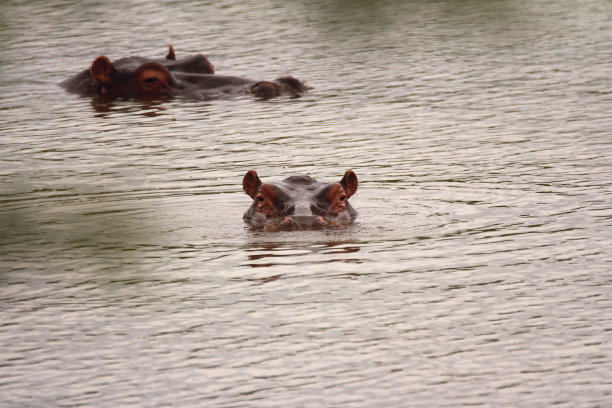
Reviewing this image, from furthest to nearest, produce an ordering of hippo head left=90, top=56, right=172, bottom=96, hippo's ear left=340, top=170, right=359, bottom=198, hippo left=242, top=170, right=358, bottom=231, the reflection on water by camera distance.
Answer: hippo head left=90, top=56, right=172, bottom=96, hippo's ear left=340, top=170, right=359, bottom=198, hippo left=242, top=170, right=358, bottom=231, the reflection on water

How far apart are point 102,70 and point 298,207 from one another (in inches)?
397

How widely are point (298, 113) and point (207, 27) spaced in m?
11.1

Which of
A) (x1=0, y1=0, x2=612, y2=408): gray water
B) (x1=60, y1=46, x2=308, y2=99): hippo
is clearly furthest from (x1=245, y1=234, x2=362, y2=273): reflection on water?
(x1=60, y1=46, x2=308, y2=99): hippo

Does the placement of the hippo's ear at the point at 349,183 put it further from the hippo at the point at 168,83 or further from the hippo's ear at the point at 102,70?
the hippo's ear at the point at 102,70

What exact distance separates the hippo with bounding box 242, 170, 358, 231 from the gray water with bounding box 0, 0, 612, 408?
15cm

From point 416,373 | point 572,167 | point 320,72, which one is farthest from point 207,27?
point 416,373

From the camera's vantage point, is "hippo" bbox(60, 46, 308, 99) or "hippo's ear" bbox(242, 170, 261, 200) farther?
"hippo" bbox(60, 46, 308, 99)

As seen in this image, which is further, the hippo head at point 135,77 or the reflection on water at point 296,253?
the hippo head at point 135,77

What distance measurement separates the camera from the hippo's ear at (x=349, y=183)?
11641mm

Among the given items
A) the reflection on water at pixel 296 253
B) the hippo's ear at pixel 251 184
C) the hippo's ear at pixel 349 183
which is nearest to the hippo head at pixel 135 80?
the hippo's ear at pixel 251 184

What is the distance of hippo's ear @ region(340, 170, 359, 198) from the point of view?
1164cm

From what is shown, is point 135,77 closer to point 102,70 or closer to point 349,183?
point 102,70

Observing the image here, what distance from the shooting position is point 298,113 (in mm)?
18281

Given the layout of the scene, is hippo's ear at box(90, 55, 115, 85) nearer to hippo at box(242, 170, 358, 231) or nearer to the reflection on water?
hippo at box(242, 170, 358, 231)
